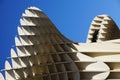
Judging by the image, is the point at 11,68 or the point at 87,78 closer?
the point at 11,68

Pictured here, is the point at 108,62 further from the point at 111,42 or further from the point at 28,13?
the point at 28,13

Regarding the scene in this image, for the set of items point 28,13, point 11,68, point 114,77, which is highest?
point 28,13

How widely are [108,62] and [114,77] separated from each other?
3.39 feet

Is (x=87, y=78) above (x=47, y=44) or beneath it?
beneath

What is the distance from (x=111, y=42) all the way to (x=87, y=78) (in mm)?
3122

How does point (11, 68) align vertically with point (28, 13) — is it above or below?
below

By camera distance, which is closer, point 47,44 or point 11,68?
point 11,68

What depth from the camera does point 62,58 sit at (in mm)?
22844

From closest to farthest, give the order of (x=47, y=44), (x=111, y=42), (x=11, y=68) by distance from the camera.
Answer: (x=11, y=68) < (x=47, y=44) < (x=111, y=42)

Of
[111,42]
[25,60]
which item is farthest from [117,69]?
[25,60]

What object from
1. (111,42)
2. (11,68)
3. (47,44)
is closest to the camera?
(11,68)

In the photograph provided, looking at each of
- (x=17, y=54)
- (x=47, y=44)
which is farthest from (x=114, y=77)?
(x=17, y=54)

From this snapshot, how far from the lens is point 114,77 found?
74.6 feet

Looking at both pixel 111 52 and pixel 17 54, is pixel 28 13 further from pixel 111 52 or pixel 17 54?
pixel 111 52
